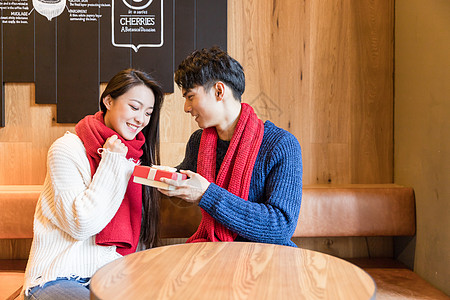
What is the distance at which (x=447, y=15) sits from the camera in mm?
2025

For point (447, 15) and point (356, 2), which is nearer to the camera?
point (447, 15)

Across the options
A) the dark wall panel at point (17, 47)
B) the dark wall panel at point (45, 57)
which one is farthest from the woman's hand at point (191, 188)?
the dark wall panel at point (17, 47)

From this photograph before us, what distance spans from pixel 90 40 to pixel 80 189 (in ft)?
4.28

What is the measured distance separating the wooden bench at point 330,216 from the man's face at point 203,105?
0.66 meters

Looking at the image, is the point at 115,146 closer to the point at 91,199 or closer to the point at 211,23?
the point at 91,199

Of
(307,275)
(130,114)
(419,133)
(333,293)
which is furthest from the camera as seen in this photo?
(419,133)

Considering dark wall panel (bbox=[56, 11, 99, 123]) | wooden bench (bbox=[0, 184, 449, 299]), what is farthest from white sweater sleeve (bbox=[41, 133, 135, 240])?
dark wall panel (bbox=[56, 11, 99, 123])

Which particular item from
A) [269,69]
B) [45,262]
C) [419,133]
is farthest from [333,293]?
[269,69]

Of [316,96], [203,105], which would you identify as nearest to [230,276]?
[203,105]

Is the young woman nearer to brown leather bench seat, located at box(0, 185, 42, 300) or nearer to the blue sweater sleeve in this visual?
the blue sweater sleeve

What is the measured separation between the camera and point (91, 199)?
5.06 feet

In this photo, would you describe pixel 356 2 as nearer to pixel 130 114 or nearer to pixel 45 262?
pixel 130 114

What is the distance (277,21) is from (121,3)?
979 mm

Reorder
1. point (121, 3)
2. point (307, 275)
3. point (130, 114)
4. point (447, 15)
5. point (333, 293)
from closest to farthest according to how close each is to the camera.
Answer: point (333, 293)
point (307, 275)
point (130, 114)
point (447, 15)
point (121, 3)
